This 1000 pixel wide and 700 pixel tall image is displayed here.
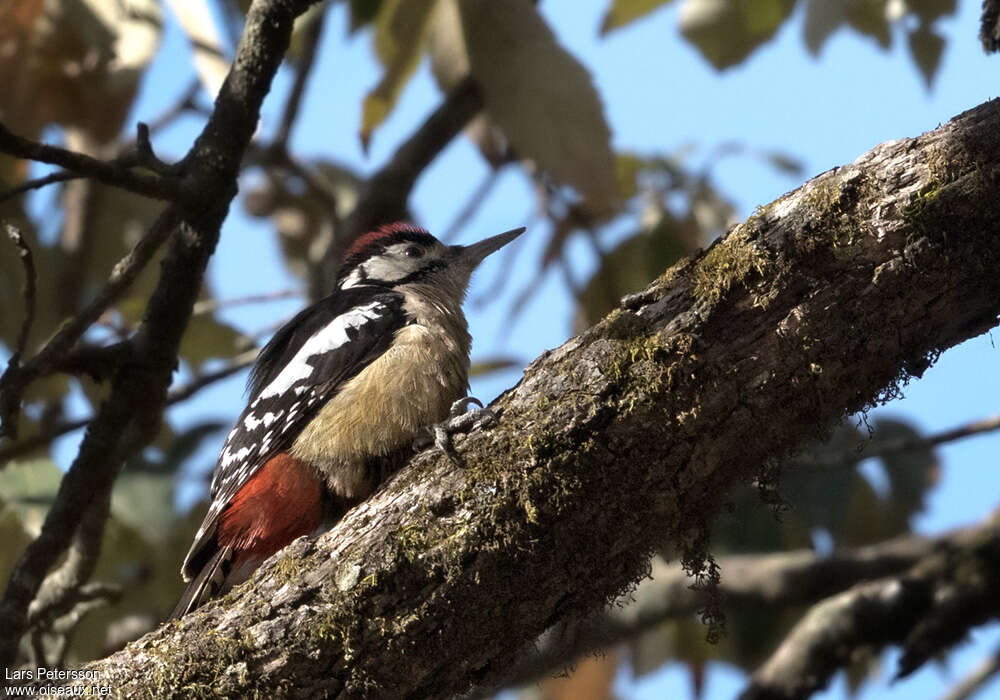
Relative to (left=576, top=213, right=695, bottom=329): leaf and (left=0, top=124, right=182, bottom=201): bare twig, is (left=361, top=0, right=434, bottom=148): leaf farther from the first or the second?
(left=576, top=213, right=695, bottom=329): leaf

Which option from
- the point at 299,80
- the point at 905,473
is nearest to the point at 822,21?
the point at 905,473

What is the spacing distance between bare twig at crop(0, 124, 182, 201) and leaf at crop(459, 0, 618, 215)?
1082mm

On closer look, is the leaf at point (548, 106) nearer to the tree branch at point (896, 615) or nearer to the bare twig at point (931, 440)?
the bare twig at point (931, 440)

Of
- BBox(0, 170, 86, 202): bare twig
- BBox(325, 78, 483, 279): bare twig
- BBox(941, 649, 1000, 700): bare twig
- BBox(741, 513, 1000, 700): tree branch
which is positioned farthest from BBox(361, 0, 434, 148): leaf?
BBox(941, 649, 1000, 700): bare twig

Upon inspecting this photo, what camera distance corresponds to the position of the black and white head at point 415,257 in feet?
15.3

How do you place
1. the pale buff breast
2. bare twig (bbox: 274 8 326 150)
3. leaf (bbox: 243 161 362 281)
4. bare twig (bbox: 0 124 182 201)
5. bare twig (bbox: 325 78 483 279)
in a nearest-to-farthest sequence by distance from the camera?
bare twig (bbox: 0 124 182 201)
the pale buff breast
bare twig (bbox: 325 78 483 279)
bare twig (bbox: 274 8 326 150)
leaf (bbox: 243 161 362 281)

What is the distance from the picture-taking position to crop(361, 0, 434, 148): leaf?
3803 mm

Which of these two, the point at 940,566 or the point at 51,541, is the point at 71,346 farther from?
the point at 940,566

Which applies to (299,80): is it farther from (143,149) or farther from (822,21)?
(822,21)

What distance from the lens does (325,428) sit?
3.34m

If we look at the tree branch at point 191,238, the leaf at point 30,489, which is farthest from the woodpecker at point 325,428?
the leaf at point 30,489

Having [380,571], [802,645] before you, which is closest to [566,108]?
[380,571]

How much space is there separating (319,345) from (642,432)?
1.58 meters

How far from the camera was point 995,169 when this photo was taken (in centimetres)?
234
